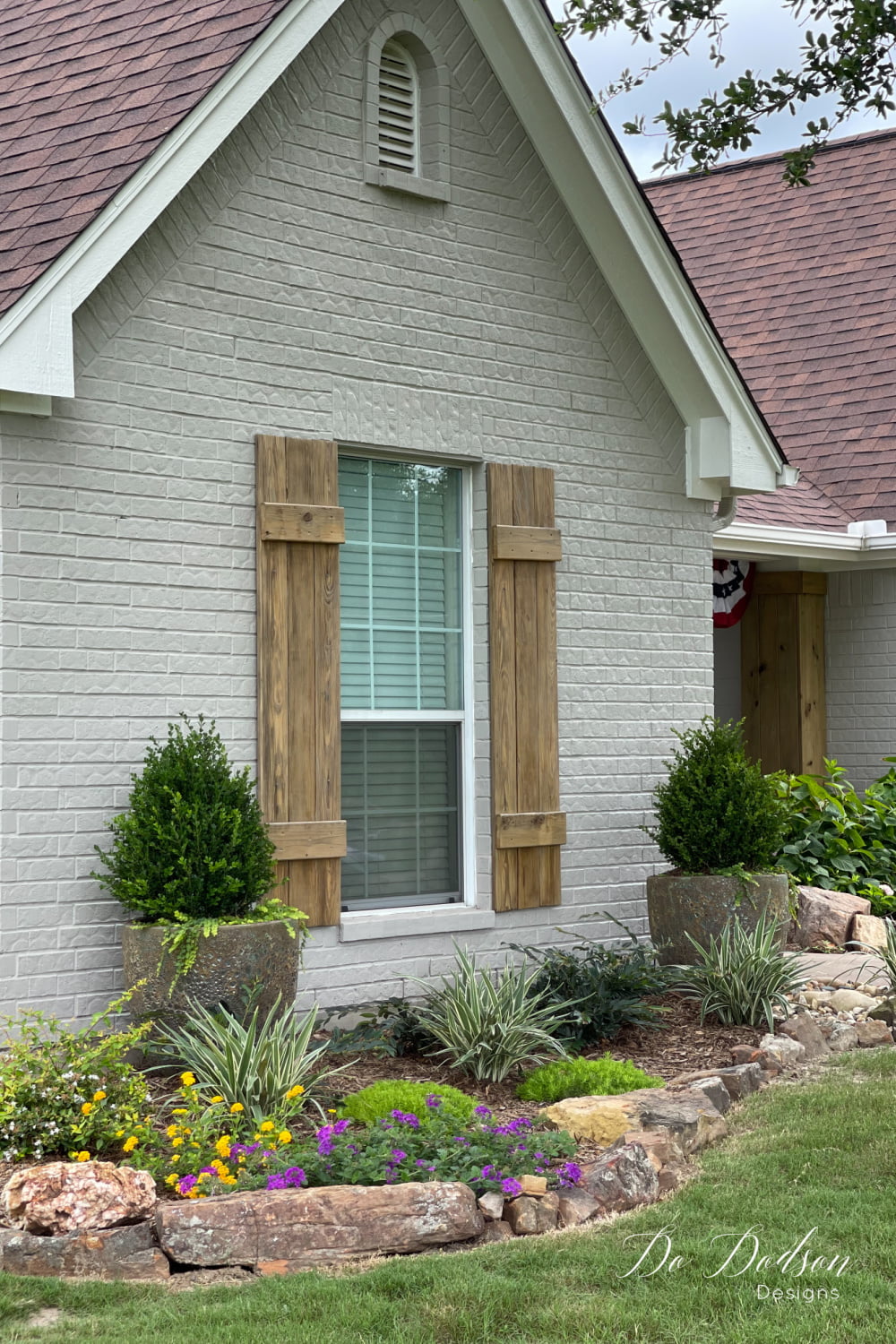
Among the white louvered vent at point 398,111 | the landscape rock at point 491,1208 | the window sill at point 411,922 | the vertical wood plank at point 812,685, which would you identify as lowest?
the landscape rock at point 491,1208

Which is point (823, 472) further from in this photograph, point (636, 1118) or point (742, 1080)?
point (636, 1118)

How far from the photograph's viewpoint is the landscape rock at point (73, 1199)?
4785mm

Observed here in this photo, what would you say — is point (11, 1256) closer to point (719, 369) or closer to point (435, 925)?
point (435, 925)

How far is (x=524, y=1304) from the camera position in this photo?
436 centimetres

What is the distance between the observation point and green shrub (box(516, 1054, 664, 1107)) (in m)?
6.44

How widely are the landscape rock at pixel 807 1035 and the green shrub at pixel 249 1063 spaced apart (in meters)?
2.36

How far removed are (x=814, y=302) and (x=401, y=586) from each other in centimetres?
822

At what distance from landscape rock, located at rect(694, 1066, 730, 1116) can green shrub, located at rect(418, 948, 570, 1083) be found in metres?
0.72

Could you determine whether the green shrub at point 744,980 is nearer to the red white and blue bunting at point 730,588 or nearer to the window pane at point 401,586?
the window pane at point 401,586

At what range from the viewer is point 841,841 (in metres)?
11.2

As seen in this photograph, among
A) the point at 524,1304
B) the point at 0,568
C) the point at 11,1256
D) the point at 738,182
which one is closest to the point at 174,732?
the point at 0,568

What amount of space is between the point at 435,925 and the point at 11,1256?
376 cm

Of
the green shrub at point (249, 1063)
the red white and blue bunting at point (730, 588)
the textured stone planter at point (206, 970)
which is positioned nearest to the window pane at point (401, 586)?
the textured stone planter at point (206, 970)

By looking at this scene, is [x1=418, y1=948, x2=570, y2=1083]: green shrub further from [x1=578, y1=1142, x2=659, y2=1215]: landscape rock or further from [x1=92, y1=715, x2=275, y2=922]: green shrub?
[x1=578, y1=1142, x2=659, y2=1215]: landscape rock
